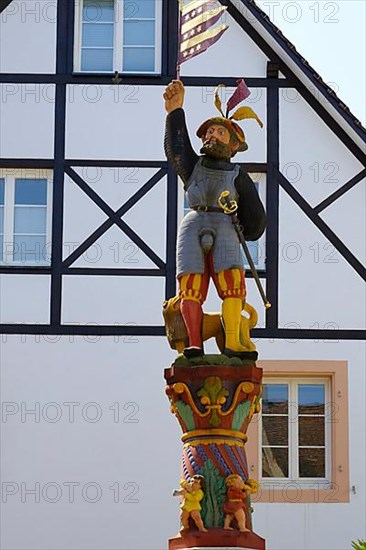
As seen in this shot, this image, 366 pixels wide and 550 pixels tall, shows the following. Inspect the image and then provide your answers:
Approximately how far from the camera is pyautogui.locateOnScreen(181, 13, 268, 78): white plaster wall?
65.5ft

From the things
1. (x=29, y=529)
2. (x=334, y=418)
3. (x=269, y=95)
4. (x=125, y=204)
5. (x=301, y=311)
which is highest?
(x=269, y=95)

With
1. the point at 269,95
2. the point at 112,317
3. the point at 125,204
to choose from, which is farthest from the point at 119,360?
the point at 269,95

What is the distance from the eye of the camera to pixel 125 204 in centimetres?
1962

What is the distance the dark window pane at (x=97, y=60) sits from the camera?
2017 centimetres

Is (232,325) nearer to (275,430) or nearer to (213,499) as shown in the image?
(213,499)

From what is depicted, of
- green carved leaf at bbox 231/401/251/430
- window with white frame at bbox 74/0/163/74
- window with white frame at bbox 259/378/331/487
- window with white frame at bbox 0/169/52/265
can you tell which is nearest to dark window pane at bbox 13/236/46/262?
window with white frame at bbox 0/169/52/265

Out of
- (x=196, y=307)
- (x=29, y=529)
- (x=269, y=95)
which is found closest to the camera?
(x=196, y=307)

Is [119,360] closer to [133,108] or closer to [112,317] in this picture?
[112,317]

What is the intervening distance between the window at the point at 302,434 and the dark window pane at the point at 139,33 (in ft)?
13.0

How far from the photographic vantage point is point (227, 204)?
13406 mm

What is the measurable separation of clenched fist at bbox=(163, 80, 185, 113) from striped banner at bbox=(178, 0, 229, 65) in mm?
188

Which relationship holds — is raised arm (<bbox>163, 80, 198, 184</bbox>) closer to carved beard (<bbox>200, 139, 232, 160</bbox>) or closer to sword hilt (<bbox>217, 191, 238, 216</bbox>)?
carved beard (<bbox>200, 139, 232, 160</bbox>)

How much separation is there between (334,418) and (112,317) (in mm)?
2623

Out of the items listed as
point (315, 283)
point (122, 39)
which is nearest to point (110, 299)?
point (315, 283)
